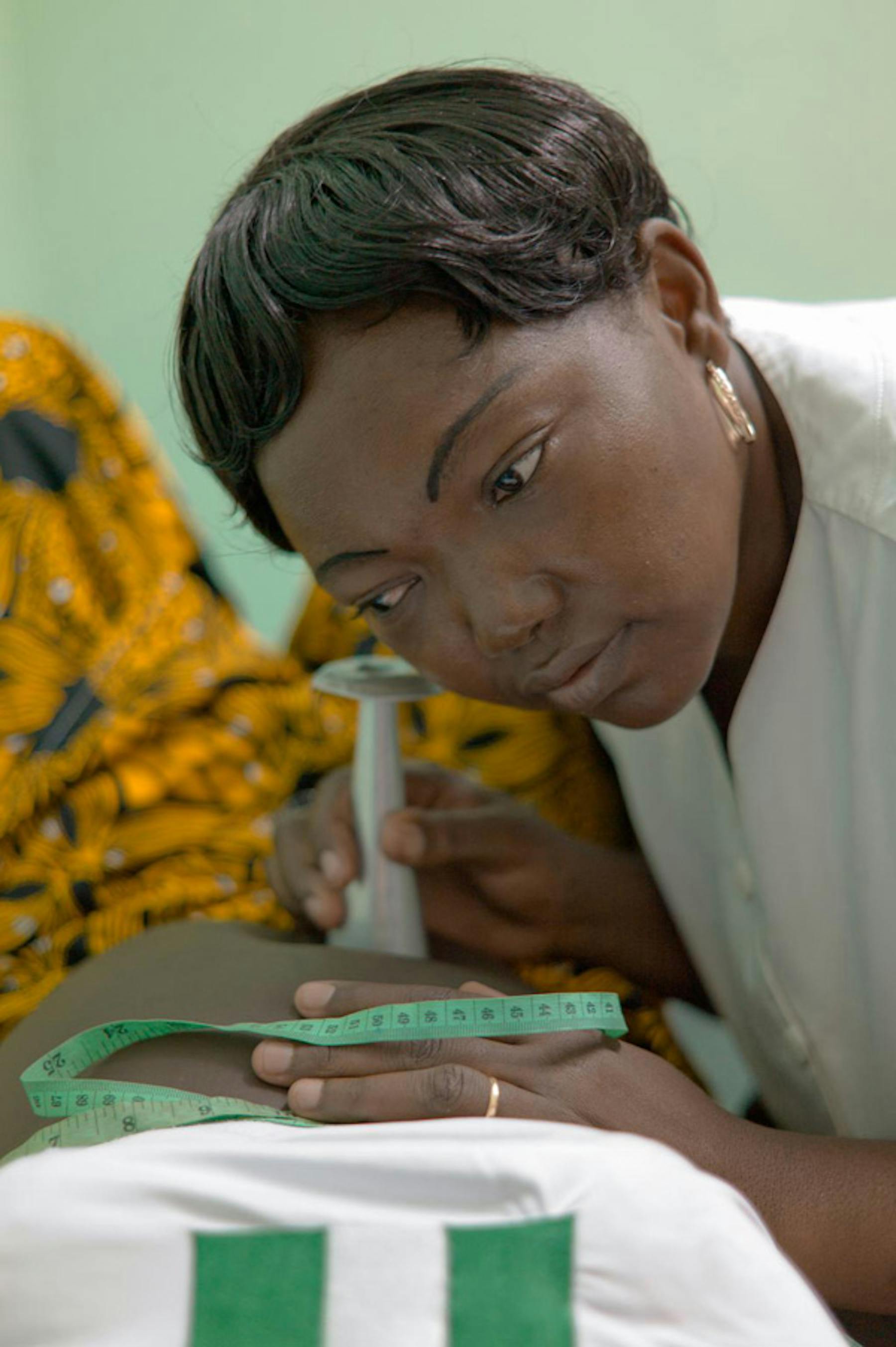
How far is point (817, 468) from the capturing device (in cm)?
108

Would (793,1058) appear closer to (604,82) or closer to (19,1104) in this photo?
(19,1104)

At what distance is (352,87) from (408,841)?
1198 mm

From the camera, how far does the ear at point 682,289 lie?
101 cm

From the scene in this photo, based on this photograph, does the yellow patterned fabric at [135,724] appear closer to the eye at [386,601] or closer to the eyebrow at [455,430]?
the eye at [386,601]

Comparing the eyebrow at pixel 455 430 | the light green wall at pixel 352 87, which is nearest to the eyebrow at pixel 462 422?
the eyebrow at pixel 455 430

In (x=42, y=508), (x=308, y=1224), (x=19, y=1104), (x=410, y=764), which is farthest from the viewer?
(x=42, y=508)

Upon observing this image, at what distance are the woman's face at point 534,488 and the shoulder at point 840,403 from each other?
10 centimetres

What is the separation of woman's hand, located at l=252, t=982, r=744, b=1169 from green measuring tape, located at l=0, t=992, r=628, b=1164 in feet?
0.03

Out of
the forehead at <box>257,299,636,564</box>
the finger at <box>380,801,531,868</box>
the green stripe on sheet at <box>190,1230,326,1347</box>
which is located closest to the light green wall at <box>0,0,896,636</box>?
the finger at <box>380,801,531,868</box>

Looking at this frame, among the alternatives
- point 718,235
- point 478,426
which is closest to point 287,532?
point 478,426

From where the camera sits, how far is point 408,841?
1.20m

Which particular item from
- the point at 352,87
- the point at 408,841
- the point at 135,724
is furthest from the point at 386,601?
the point at 352,87

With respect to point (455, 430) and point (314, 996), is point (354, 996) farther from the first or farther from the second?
point (455, 430)

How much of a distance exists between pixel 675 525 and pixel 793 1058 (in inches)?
23.6
